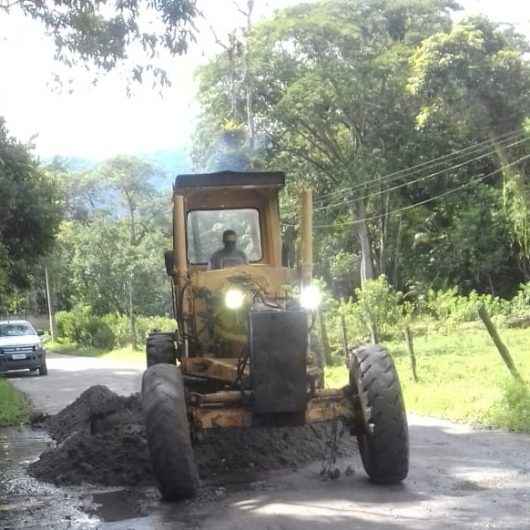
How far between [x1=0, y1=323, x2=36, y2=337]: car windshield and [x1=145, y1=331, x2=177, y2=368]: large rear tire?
49.4ft

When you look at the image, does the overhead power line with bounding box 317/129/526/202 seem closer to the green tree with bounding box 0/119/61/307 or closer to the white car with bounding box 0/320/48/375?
the white car with bounding box 0/320/48/375

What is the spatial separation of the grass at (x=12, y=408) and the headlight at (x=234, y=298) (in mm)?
6475

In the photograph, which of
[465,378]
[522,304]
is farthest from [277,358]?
[522,304]

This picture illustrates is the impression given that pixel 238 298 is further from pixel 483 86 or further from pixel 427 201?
pixel 427 201

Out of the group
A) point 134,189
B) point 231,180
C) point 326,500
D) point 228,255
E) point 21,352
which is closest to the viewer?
point 326,500

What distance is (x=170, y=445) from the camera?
709 cm

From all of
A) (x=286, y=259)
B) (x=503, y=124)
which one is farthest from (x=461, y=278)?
(x=286, y=259)

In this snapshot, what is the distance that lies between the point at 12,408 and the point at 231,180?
7.64 m

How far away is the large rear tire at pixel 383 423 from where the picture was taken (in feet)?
24.3

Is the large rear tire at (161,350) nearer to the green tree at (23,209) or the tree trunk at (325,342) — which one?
the tree trunk at (325,342)

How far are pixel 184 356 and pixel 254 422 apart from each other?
5.70 feet

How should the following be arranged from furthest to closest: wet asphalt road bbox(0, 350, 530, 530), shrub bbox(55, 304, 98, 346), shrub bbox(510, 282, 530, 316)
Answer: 1. shrub bbox(55, 304, 98, 346)
2. shrub bbox(510, 282, 530, 316)
3. wet asphalt road bbox(0, 350, 530, 530)

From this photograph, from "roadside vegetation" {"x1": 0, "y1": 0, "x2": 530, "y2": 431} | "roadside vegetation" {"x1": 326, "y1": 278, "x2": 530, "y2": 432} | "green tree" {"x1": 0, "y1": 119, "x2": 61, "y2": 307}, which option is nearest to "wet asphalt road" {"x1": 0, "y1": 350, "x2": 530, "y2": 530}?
"roadside vegetation" {"x1": 326, "y1": 278, "x2": 530, "y2": 432}

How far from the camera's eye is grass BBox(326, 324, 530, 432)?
36.0 ft
